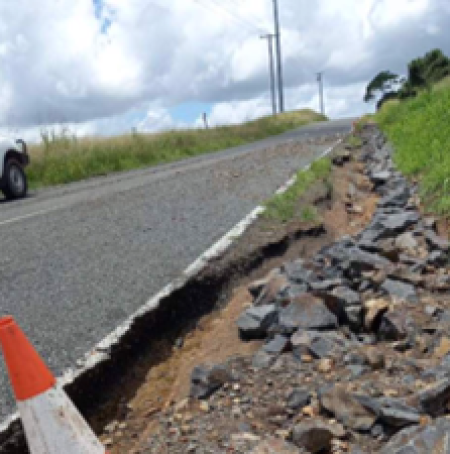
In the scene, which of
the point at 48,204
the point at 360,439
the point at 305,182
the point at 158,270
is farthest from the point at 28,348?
the point at 48,204

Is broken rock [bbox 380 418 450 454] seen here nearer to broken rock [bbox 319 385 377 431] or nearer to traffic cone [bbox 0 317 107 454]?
broken rock [bbox 319 385 377 431]

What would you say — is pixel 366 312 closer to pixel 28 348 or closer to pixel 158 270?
pixel 158 270

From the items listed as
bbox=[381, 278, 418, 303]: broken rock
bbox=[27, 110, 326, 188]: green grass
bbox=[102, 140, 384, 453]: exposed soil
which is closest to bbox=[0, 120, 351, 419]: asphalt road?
bbox=[102, 140, 384, 453]: exposed soil

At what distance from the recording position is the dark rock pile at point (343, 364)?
2.30 m

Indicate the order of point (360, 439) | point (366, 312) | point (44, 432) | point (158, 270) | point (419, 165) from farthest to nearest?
1. point (419, 165)
2. point (158, 270)
3. point (366, 312)
4. point (360, 439)
5. point (44, 432)

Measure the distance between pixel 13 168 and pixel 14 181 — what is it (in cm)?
24

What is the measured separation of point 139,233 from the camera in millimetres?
5918

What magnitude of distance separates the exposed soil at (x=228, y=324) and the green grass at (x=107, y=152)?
31.2 ft

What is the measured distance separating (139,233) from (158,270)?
130 centimetres

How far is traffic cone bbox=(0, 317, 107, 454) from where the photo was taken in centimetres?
187

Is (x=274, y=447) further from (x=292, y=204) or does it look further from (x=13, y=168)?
(x=13, y=168)

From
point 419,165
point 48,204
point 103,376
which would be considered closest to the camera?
point 103,376

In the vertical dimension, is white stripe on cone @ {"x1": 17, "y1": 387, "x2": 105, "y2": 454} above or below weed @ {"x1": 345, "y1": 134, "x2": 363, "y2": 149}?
below

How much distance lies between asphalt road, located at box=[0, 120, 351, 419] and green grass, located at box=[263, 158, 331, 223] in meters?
0.37
